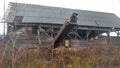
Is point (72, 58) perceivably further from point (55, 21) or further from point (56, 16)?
point (56, 16)

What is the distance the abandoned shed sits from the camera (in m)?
17.9

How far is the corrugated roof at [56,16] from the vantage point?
1850cm

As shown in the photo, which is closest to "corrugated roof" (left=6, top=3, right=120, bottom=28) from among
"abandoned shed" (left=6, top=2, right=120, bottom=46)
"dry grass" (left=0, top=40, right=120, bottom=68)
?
"abandoned shed" (left=6, top=2, right=120, bottom=46)

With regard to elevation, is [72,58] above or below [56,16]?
below

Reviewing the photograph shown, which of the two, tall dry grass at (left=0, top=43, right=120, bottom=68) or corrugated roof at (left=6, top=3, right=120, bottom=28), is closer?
tall dry grass at (left=0, top=43, right=120, bottom=68)

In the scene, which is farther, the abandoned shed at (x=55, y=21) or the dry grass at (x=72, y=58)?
the abandoned shed at (x=55, y=21)

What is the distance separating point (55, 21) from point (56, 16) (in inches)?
56.4

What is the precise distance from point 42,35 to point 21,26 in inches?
75.0

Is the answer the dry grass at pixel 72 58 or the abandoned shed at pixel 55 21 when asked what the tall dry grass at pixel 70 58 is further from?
the abandoned shed at pixel 55 21

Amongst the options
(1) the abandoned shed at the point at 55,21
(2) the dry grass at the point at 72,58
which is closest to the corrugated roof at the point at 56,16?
(1) the abandoned shed at the point at 55,21

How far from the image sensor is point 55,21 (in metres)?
19.2

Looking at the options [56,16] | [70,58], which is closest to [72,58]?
[70,58]

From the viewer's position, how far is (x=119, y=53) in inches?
584

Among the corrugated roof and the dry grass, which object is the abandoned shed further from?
the dry grass
